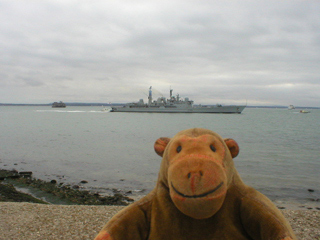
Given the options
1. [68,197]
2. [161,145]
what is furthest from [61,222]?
[68,197]

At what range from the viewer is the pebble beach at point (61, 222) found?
11.8 ft

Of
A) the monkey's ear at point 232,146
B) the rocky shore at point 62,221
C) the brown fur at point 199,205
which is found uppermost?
the monkey's ear at point 232,146

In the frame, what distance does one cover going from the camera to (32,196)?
7.33 metres

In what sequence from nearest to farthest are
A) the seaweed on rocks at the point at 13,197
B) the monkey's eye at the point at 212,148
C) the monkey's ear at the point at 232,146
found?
the monkey's eye at the point at 212,148 < the monkey's ear at the point at 232,146 < the seaweed on rocks at the point at 13,197

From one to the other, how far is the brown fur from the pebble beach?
2.21 m

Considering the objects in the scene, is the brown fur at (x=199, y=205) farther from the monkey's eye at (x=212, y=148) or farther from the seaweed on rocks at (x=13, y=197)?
the seaweed on rocks at (x=13, y=197)

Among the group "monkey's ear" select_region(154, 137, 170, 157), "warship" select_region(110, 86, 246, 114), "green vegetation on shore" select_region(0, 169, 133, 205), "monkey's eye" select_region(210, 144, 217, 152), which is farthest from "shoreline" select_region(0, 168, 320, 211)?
"warship" select_region(110, 86, 246, 114)

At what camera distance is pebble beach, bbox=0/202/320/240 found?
360 cm

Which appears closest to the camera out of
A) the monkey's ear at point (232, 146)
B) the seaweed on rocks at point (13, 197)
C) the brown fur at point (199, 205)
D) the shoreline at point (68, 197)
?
the brown fur at point (199, 205)

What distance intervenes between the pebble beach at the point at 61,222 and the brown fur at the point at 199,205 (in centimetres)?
221

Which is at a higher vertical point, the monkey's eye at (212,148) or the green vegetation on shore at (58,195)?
the monkey's eye at (212,148)

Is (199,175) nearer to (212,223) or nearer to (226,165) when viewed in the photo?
(226,165)

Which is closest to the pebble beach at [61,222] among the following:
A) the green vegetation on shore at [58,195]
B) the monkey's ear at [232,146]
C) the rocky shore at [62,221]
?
the rocky shore at [62,221]

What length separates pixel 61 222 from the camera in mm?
3988
